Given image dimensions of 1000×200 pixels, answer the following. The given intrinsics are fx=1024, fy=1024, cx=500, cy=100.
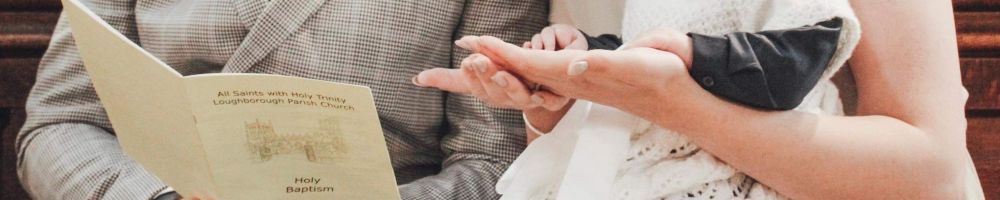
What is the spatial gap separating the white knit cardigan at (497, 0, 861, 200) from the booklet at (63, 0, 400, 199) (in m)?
0.17

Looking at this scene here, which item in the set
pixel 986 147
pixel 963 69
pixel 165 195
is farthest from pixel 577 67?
pixel 986 147

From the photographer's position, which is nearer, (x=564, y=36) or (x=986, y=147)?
(x=564, y=36)

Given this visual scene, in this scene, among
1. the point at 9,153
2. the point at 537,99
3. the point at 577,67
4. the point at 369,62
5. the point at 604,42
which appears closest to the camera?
the point at 577,67

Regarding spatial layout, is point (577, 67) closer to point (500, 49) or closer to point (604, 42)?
point (500, 49)

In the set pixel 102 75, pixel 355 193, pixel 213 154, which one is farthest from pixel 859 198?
pixel 102 75

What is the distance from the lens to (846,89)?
96 cm

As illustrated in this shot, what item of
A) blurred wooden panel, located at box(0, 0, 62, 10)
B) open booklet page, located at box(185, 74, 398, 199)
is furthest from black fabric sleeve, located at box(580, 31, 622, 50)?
blurred wooden panel, located at box(0, 0, 62, 10)

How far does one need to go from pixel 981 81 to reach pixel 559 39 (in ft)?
2.65

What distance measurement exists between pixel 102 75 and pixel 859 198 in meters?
0.69

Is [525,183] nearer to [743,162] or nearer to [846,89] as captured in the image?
[743,162]

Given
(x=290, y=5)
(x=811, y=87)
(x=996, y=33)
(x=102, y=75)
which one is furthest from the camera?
(x=996, y=33)

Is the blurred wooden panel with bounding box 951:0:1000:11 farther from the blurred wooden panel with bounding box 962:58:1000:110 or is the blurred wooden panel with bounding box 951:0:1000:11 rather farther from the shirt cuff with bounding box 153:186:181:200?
the shirt cuff with bounding box 153:186:181:200

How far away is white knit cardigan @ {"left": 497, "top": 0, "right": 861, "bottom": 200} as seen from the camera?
855mm

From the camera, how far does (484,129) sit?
3.85 feet
